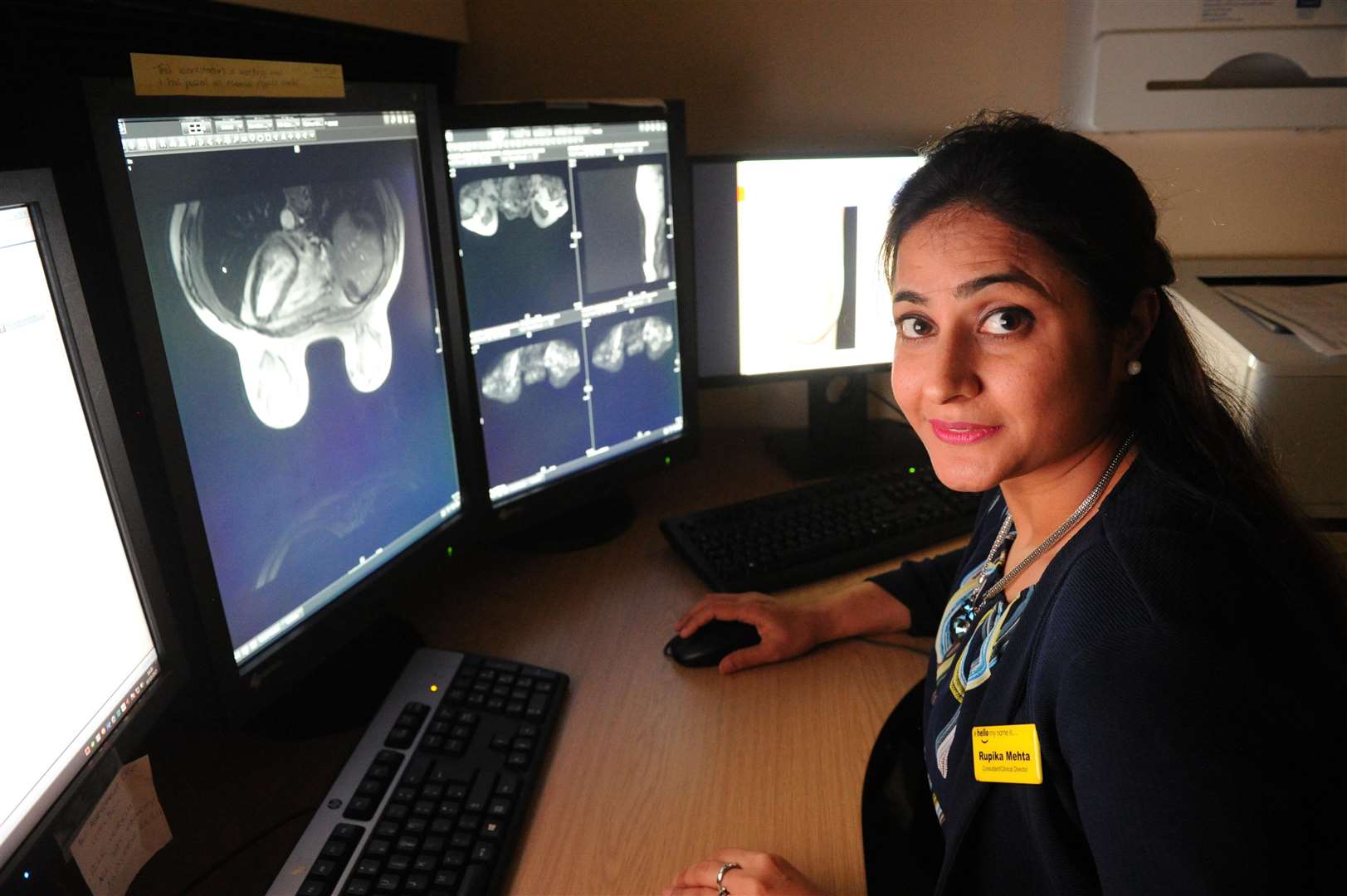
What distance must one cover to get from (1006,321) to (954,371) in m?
0.06

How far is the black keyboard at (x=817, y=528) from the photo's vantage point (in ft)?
4.01

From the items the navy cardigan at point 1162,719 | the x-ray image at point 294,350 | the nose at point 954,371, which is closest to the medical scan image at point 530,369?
the x-ray image at point 294,350

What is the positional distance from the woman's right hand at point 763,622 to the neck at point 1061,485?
0.27 meters

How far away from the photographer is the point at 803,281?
152 cm

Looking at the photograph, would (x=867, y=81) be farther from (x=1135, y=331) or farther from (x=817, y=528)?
(x=1135, y=331)

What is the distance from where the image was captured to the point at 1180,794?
58cm

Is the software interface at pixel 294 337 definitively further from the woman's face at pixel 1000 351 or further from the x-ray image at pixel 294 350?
the woman's face at pixel 1000 351

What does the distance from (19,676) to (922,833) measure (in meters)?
0.97

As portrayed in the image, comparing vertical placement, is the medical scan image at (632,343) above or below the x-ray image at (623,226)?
below

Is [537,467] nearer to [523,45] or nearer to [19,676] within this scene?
[19,676]

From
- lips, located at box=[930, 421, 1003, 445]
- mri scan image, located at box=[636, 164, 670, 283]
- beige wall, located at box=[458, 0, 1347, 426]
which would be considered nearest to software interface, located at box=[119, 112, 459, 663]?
mri scan image, located at box=[636, 164, 670, 283]

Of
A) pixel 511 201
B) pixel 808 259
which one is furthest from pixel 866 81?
pixel 511 201

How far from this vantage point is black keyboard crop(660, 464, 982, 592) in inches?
48.1

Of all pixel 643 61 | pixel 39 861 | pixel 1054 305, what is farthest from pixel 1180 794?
pixel 643 61
